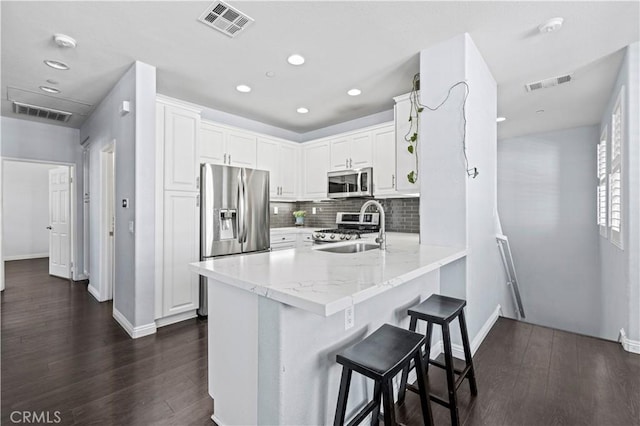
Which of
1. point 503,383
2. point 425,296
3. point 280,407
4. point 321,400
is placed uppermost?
point 425,296

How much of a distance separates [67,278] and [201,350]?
14.2ft

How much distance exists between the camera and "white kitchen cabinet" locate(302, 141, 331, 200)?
15.6 ft

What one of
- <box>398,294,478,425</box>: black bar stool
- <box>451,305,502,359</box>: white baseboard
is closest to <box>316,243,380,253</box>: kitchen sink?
<box>398,294,478,425</box>: black bar stool

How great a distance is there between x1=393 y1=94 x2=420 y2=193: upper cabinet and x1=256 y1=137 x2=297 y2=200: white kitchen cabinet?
214 cm

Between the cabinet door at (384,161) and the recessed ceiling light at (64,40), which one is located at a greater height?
the recessed ceiling light at (64,40)

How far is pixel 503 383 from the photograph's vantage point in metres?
2.13

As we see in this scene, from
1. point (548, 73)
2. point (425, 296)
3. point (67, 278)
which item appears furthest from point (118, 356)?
point (548, 73)

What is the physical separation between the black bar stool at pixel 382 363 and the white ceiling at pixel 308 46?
2177 mm

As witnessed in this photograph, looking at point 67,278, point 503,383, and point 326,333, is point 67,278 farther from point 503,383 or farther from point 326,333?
point 503,383

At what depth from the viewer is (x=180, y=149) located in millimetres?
3338

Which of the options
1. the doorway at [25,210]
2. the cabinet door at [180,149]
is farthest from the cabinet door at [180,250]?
the doorway at [25,210]

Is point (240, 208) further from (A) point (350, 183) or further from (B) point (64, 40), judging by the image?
(B) point (64, 40)

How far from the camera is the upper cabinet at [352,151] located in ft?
13.7

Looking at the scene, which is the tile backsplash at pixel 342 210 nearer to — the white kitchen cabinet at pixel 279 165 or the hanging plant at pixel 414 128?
the white kitchen cabinet at pixel 279 165
